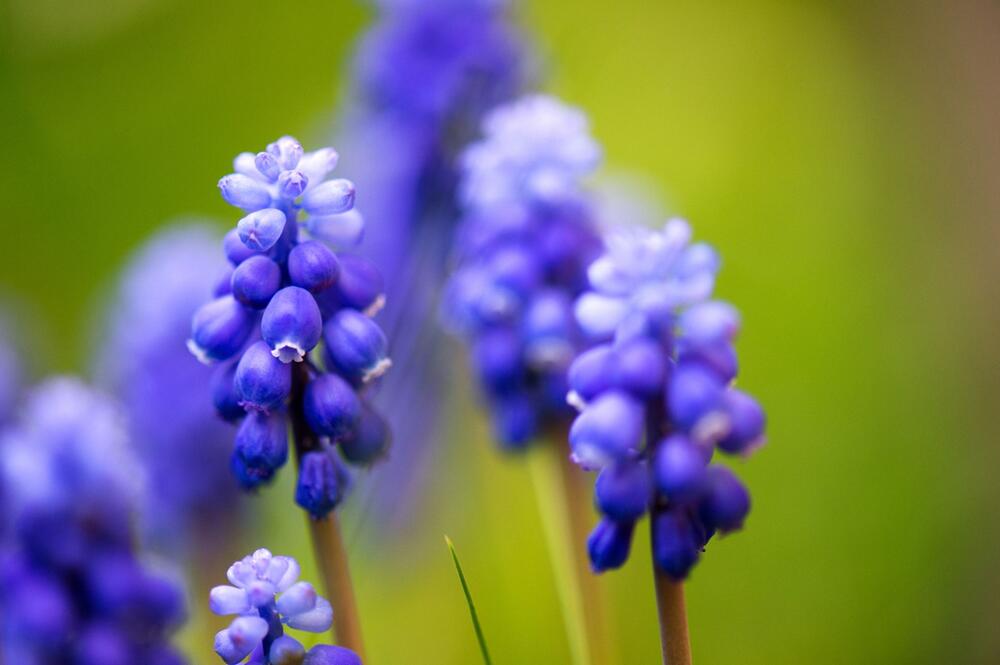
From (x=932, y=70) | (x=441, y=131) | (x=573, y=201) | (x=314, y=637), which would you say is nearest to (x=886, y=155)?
(x=932, y=70)

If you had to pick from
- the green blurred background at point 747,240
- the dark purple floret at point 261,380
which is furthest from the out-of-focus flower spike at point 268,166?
the green blurred background at point 747,240

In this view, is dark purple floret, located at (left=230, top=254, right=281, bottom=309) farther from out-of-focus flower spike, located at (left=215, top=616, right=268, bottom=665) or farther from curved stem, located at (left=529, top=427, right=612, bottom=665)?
curved stem, located at (left=529, top=427, right=612, bottom=665)

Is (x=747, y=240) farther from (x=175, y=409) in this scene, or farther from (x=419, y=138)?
(x=175, y=409)

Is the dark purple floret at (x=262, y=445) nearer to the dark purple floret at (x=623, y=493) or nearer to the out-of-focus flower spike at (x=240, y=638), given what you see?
the out-of-focus flower spike at (x=240, y=638)

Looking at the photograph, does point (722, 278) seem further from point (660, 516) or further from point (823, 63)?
point (660, 516)

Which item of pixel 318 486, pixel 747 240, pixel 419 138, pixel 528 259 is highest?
pixel 747 240

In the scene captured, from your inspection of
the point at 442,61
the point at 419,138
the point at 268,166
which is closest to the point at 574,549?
the point at 268,166

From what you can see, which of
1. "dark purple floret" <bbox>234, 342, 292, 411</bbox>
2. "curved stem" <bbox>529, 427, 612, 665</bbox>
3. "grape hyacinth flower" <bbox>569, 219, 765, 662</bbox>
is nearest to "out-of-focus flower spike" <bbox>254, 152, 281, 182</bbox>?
"dark purple floret" <bbox>234, 342, 292, 411</bbox>
